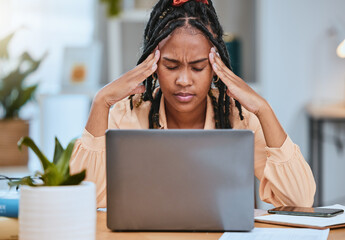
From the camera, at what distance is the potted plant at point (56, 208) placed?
2.90 ft

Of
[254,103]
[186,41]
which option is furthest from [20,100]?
[254,103]

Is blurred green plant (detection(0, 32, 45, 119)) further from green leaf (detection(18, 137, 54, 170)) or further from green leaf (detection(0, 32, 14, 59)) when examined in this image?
green leaf (detection(18, 137, 54, 170))

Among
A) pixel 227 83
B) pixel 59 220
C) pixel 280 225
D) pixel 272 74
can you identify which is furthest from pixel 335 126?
pixel 59 220

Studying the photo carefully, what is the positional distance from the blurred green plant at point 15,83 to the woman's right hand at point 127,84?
1.75 meters

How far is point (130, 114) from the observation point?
1.81 metres

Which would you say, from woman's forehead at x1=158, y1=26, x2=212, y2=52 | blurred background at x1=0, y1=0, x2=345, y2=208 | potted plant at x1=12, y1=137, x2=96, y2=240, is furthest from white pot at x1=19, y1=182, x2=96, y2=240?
blurred background at x1=0, y1=0, x2=345, y2=208

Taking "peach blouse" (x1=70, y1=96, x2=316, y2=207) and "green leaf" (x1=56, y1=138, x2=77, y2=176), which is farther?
"peach blouse" (x1=70, y1=96, x2=316, y2=207)

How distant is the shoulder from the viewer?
1.80 metres

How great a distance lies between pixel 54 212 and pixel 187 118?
973 mm

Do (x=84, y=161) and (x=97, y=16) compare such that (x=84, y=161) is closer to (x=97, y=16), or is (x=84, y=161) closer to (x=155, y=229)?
(x=155, y=229)

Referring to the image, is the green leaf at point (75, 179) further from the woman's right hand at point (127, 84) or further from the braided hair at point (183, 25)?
the braided hair at point (183, 25)

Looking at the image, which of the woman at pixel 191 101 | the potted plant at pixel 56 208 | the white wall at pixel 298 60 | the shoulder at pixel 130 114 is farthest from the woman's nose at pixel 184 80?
the white wall at pixel 298 60

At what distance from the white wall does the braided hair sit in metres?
1.63

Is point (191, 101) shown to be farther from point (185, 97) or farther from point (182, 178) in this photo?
point (182, 178)
